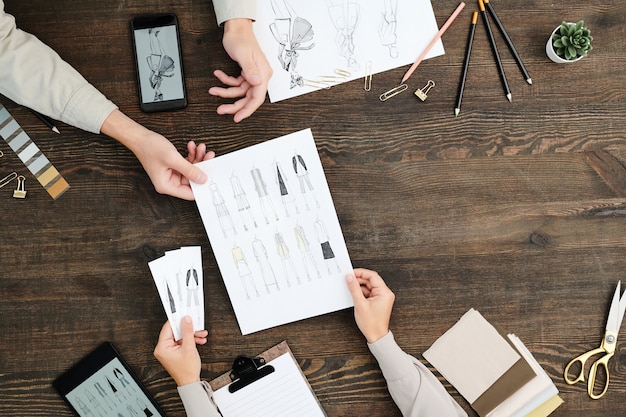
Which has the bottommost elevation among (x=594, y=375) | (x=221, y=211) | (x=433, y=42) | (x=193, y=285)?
(x=594, y=375)

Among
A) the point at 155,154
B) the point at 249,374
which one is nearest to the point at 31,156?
the point at 155,154

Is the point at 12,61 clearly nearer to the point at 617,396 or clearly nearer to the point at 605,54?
the point at 605,54

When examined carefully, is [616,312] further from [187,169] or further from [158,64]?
[158,64]

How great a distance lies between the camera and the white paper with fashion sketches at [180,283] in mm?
1234

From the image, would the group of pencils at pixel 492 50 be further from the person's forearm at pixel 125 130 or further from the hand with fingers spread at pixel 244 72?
the person's forearm at pixel 125 130

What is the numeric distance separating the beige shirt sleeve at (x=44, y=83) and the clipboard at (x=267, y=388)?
23.3 inches

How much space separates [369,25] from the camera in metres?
1.25

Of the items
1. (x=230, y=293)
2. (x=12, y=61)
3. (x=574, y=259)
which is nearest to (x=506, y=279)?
(x=574, y=259)

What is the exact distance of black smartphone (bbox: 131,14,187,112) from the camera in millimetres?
1246

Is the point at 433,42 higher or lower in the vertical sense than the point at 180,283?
higher

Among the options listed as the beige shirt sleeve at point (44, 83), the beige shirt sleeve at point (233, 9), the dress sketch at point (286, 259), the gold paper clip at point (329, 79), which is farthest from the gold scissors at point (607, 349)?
the beige shirt sleeve at point (44, 83)

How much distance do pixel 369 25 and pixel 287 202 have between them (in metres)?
0.42

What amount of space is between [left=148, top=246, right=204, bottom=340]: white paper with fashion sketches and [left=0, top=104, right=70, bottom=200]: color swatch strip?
26cm

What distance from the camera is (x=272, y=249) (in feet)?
4.06
